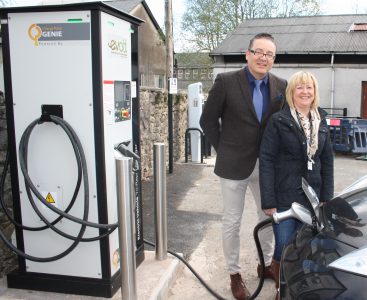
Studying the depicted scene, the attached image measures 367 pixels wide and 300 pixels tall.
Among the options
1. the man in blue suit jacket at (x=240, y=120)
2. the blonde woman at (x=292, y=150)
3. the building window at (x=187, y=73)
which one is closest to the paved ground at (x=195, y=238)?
the man in blue suit jacket at (x=240, y=120)

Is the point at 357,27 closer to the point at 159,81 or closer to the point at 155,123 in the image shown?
the point at 155,123

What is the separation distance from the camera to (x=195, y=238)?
4.76 m

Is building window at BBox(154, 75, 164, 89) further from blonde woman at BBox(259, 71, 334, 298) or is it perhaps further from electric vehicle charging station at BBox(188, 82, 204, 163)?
blonde woman at BBox(259, 71, 334, 298)

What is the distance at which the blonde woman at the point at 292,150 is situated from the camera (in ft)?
9.30

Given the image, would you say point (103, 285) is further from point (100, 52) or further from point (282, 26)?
point (282, 26)

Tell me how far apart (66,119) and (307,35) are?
1526 centimetres

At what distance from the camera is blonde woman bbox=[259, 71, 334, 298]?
2.84 m

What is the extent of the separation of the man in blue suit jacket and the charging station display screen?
59cm

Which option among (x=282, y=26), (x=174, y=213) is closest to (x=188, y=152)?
(x=174, y=213)

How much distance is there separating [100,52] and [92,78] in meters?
0.17

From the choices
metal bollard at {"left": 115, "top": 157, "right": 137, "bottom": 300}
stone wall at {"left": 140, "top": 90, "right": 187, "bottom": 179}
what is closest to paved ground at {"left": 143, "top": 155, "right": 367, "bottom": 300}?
stone wall at {"left": 140, "top": 90, "right": 187, "bottom": 179}

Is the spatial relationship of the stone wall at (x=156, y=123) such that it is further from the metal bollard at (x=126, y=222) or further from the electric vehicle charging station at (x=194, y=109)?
the metal bollard at (x=126, y=222)

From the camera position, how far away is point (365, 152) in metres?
10.7

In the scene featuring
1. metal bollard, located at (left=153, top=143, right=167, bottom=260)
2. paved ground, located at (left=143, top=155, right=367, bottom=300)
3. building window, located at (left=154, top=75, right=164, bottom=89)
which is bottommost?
paved ground, located at (left=143, top=155, right=367, bottom=300)
